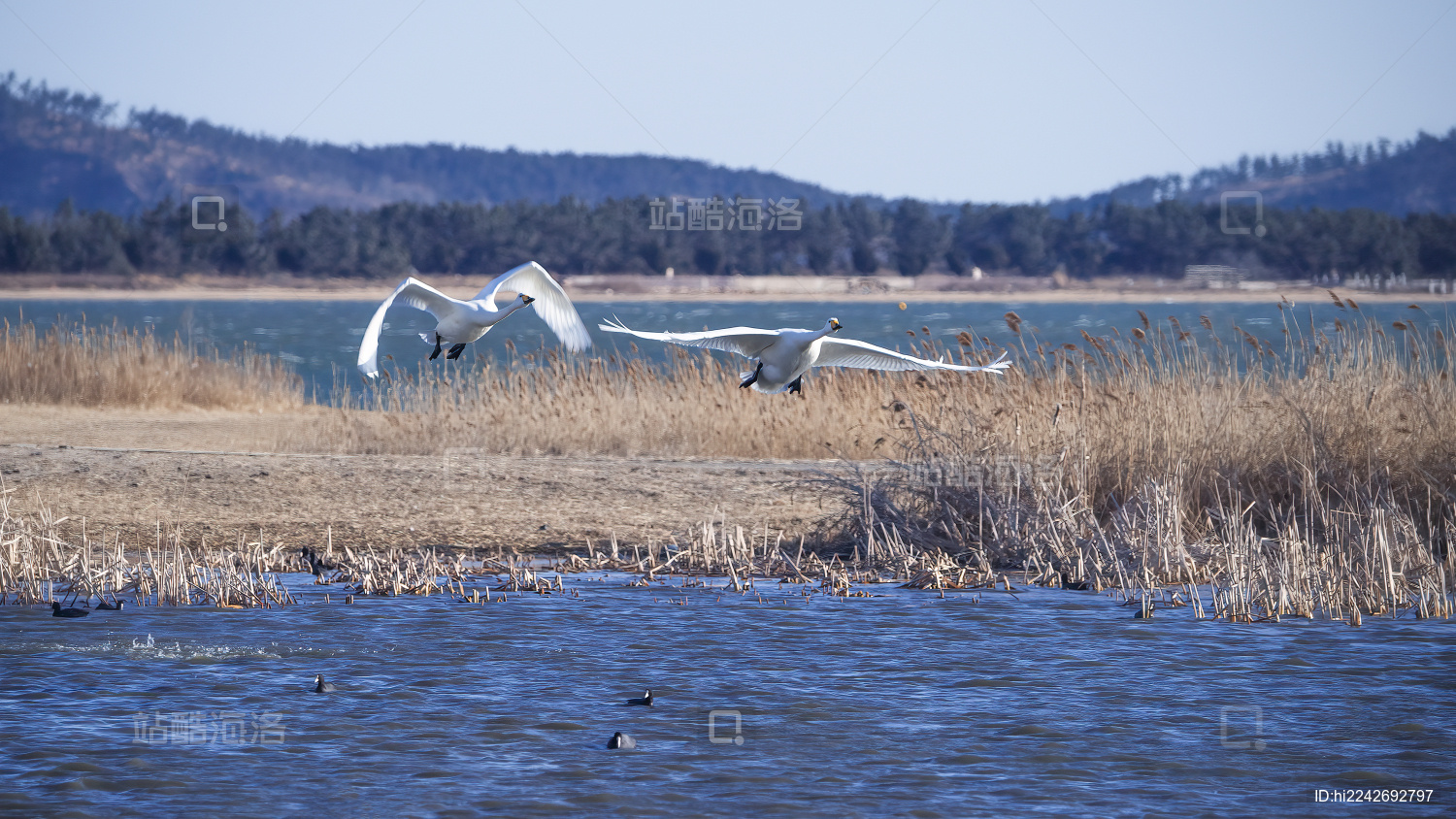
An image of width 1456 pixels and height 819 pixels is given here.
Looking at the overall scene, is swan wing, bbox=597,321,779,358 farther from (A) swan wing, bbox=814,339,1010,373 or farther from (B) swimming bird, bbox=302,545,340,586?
(B) swimming bird, bbox=302,545,340,586

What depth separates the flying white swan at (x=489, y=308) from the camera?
10.2m

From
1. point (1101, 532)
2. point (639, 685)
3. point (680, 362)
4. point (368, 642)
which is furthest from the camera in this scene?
point (680, 362)

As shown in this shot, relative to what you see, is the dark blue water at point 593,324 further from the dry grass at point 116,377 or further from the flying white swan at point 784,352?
the flying white swan at point 784,352

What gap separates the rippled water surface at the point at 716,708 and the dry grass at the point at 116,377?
13005 mm

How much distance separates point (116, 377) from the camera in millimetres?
21719

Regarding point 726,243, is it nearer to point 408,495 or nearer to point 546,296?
point 408,495

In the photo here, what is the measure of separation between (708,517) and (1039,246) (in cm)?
11032

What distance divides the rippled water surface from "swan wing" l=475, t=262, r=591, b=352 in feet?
6.77

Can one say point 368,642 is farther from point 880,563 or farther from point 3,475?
point 3,475

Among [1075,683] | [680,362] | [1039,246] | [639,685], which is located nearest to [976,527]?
[1075,683]

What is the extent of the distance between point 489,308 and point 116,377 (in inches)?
532

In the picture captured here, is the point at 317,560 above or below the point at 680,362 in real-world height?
below

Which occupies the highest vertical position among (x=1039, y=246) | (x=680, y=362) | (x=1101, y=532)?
(x=1039, y=246)

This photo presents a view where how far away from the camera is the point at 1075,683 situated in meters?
7.88
